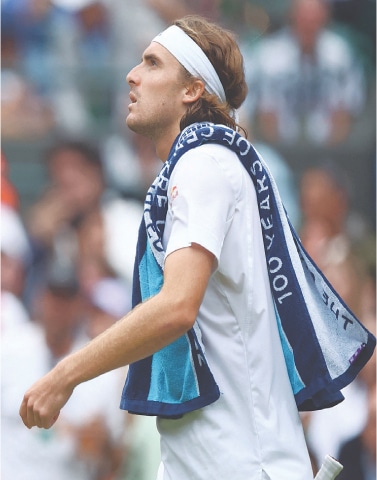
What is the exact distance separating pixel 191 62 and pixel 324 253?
4.38 m

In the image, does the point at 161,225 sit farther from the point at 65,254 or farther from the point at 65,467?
the point at 65,254

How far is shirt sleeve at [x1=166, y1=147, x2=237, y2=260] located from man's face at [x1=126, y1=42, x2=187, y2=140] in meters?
0.35

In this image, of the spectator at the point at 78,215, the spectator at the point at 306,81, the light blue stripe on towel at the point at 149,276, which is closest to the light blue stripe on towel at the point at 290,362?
the light blue stripe on towel at the point at 149,276

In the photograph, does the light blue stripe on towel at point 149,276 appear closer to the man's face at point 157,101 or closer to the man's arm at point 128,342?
the man's arm at point 128,342

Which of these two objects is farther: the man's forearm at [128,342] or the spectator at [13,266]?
Answer: the spectator at [13,266]

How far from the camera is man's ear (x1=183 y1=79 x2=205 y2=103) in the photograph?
3.04 m

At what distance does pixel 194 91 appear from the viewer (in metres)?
3.05

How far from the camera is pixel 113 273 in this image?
7102 mm

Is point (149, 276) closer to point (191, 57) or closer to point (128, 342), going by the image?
point (128, 342)

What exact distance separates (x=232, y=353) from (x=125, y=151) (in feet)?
16.9

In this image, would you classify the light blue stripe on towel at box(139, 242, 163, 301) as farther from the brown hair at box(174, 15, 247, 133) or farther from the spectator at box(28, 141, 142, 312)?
the spectator at box(28, 141, 142, 312)

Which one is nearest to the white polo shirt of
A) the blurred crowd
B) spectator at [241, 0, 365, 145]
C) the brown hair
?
the brown hair

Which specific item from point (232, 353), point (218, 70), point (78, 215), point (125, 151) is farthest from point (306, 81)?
point (232, 353)

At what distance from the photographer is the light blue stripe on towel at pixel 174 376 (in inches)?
103
